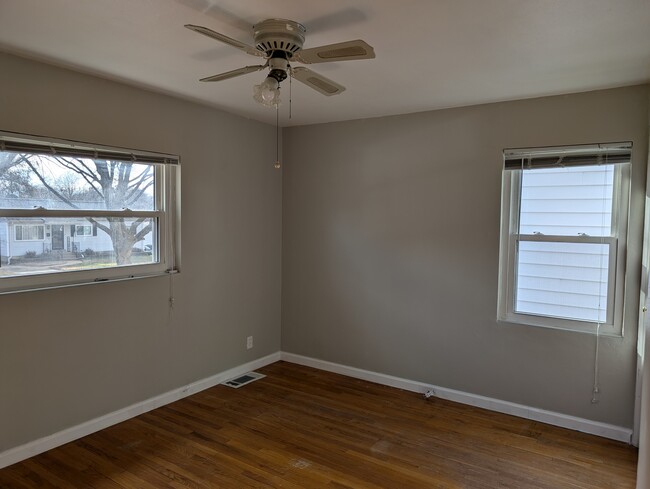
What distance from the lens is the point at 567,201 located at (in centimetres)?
318

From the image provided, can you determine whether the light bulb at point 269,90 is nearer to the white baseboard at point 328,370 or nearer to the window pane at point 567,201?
the window pane at point 567,201

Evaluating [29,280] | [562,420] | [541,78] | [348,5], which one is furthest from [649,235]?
[29,280]

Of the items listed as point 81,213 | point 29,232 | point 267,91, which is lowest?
point 29,232

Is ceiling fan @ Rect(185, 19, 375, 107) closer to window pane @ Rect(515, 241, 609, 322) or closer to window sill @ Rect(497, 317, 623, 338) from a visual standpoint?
window pane @ Rect(515, 241, 609, 322)

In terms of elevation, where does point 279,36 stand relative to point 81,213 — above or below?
above

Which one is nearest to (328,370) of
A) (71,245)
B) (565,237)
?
(565,237)

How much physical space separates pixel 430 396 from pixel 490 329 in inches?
29.7

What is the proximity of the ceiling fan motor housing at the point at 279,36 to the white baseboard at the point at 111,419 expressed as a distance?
8.55ft

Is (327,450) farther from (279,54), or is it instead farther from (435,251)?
(279,54)

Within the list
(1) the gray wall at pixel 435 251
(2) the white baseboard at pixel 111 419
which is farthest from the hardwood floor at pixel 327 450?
(1) the gray wall at pixel 435 251

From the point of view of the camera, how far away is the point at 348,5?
6.11 ft

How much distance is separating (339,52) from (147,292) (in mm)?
2323

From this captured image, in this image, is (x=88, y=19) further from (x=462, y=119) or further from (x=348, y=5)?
(x=462, y=119)

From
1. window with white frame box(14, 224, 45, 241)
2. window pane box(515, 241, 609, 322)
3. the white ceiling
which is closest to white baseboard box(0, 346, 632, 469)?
window pane box(515, 241, 609, 322)
